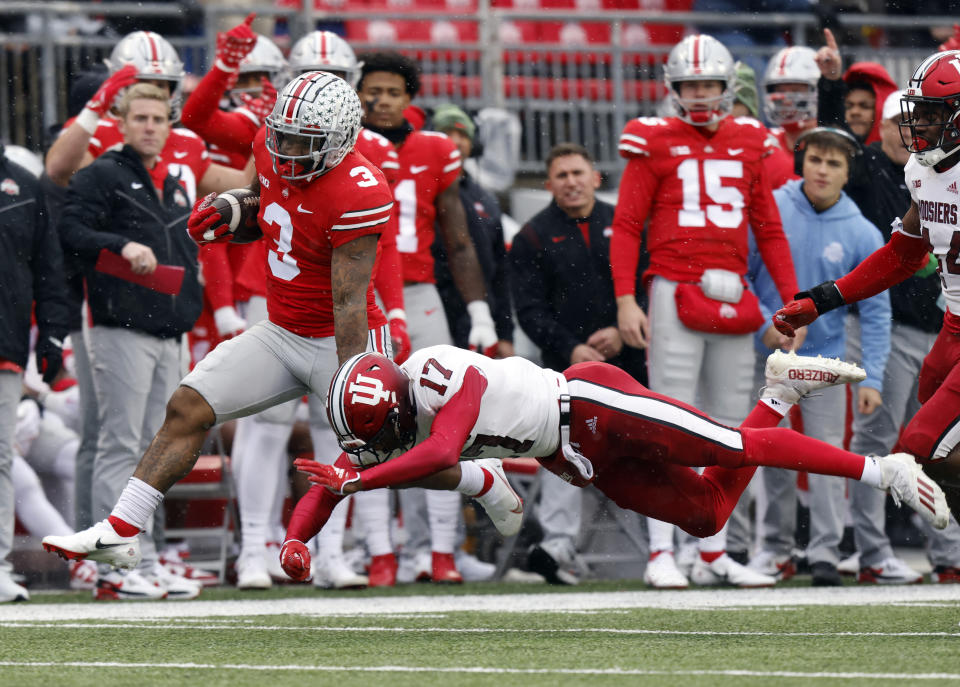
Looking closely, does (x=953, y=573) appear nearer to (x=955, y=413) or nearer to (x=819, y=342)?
(x=819, y=342)

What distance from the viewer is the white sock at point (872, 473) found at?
5.33 m

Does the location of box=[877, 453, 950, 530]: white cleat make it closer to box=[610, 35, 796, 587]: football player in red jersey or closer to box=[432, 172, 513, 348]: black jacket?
box=[610, 35, 796, 587]: football player in red jersey

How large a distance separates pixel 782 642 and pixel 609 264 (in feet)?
11.4

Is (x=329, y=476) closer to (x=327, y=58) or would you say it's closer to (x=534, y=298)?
(x=534, y=298)

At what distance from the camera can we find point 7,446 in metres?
7.06

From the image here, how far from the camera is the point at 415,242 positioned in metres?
7.88

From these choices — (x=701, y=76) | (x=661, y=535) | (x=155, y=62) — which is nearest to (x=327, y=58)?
(x=155, y=62)

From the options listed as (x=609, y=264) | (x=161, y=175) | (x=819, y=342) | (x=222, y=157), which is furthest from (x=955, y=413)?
(x=222, y=157)

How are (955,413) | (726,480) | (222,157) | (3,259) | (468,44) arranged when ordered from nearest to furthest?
(955,413) → (726,480) → (3,259) → (222,157) → (468,44)

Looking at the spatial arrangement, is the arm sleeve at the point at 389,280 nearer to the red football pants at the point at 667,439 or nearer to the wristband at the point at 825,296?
the red football pants at the point at 667,439

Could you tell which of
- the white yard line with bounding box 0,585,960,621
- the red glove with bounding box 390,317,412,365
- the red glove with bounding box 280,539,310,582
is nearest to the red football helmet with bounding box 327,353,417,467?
the red glove with bounding box 280,539,310,582

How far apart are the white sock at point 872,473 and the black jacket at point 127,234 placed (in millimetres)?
3257

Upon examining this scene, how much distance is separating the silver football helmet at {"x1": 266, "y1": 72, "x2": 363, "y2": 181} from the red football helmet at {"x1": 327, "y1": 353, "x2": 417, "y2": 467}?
2.83ft

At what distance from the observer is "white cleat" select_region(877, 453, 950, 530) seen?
5.26 metres
